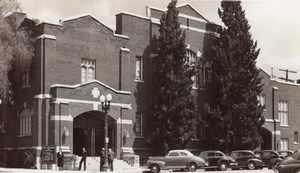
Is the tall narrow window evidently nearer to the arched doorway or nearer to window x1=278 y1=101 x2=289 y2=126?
the arched doorway

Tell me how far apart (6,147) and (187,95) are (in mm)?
15150

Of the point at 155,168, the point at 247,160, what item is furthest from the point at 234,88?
the point at 155,168

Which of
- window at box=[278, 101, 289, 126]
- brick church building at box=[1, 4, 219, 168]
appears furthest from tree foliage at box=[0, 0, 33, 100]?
window at box=[278, 101, 289, 126]

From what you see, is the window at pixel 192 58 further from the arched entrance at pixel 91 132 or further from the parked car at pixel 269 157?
the arched entrance at pixel 91 132

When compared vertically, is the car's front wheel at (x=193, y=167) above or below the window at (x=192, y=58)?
→ below

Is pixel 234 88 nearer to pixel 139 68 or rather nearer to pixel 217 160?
pixel 139 68

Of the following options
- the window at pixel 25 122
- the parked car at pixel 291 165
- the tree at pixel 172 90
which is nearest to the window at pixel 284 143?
the tree at pixel 172 90

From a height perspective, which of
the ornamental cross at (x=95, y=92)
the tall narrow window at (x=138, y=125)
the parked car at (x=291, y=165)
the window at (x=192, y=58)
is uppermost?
the window at (x=192, y=58)

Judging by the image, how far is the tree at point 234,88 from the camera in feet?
146

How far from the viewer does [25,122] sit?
39.6 meters

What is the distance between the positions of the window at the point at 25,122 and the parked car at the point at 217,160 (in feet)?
43.3

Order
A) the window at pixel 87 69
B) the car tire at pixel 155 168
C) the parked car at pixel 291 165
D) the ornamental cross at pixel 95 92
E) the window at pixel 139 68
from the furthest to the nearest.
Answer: the window at pixel 139 68 < the window at pixel 87 69 < the ornamental cross at pixel 95 92 < the car tire at pixel 155 168 < the parked car at pixel 291 165

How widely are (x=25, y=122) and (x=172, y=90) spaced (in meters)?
11.8

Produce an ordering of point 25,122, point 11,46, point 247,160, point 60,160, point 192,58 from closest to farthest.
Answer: point 60,160 < point 11,46 < point 247,160 < point 25,122 < point 192,58
